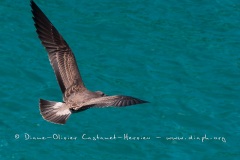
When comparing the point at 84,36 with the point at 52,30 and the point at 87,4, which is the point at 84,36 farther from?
the point at 52,30

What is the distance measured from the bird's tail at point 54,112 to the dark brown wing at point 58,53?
1.53 feet

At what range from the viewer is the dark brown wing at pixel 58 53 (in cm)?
941

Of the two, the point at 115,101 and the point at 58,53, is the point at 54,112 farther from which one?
the point at 58,53

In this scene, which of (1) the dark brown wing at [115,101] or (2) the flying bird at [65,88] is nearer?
(1) the dark brown wing at [115,101]

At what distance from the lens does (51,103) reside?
900 centimetres

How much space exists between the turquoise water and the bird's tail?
1.69 meters

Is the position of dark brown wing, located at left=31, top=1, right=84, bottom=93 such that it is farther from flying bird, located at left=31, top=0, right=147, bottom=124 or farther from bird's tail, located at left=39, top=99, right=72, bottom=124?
bird's tail, located at left=39, top=99, right=72, bottom=124

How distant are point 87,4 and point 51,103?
639cm

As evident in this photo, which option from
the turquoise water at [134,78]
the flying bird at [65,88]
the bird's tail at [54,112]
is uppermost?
the flying bird at [65,88]

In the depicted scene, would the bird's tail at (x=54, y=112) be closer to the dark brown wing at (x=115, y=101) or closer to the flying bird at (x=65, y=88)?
the flying bird at (x=65, y=88)

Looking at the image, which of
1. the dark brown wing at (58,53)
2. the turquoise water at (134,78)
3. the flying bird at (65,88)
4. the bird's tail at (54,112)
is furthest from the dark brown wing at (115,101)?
the turquoise water at (134,78)

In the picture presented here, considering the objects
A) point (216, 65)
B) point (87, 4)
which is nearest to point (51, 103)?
point (216, 65)

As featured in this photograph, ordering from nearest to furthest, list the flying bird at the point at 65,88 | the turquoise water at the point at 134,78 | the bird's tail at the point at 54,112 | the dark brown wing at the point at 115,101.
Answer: the dark brown wing at the point at 115,101 < the flying bird at the point at 65,88 < the bird's tail at the point at 54,112 < the turquoise water at the point at 134,78

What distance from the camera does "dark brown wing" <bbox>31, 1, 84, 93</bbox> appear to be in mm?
9414
